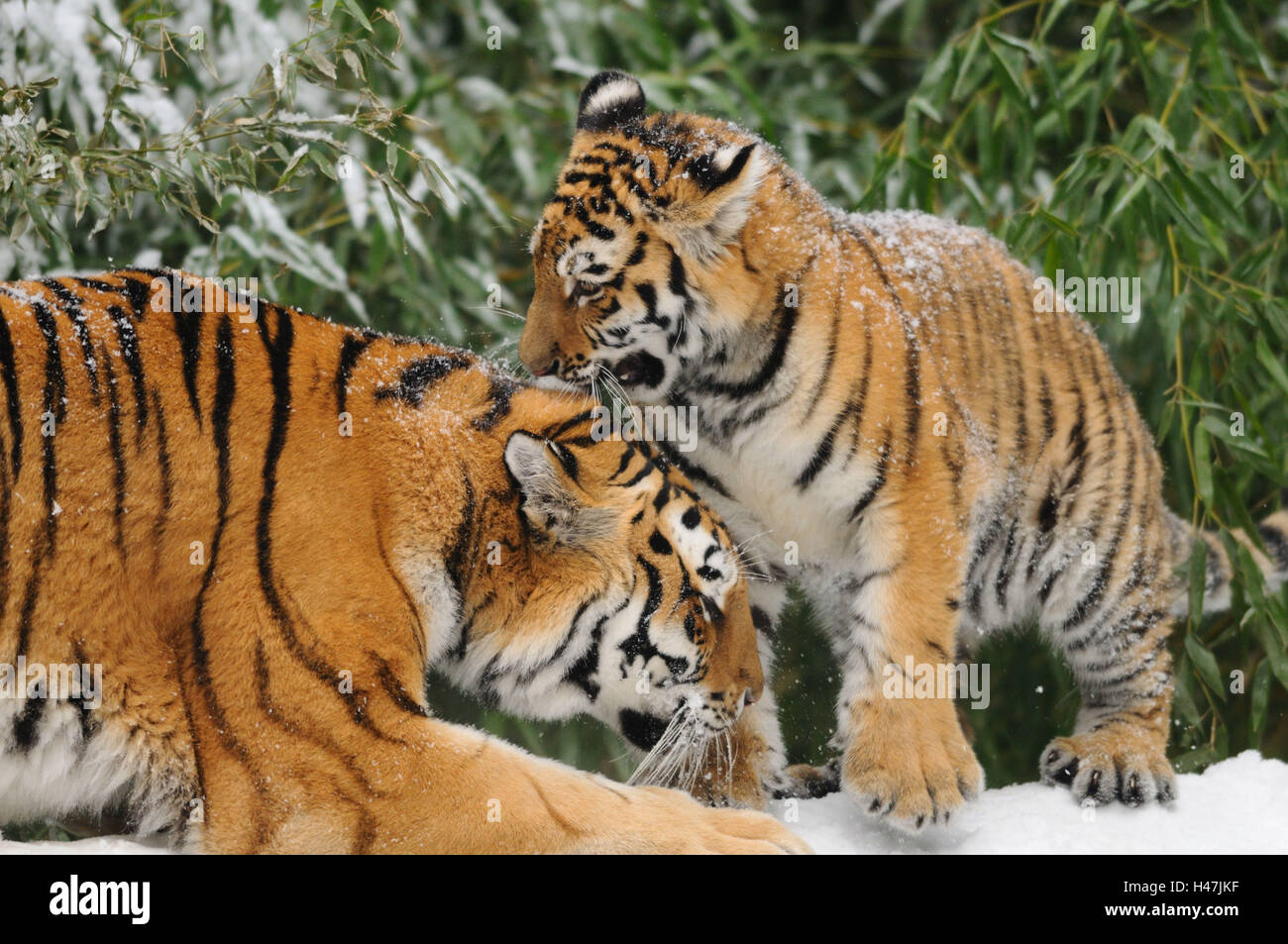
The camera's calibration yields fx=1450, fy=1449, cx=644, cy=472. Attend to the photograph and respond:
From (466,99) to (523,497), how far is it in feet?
8.09

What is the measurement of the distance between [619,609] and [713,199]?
32.4 inches

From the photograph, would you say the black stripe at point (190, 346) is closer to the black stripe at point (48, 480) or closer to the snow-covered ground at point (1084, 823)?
the black stripe at point (48, 480)

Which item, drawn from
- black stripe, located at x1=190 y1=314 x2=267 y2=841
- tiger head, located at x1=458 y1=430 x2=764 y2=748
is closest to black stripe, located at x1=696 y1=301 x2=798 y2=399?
tiger head, located at x1=458 y1=430 x2=764 y2=748

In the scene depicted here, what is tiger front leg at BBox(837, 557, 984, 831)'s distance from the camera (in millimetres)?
2588

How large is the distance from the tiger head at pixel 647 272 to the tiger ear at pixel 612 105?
0.23m

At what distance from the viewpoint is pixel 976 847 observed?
8.45 ft

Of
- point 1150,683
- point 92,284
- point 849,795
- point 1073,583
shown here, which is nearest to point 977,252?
point 1073,583

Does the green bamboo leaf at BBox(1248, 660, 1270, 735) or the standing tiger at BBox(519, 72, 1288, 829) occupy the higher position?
the standing tiger at BBox(519, 72, 1288, 829)

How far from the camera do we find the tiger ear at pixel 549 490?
7.26 feet

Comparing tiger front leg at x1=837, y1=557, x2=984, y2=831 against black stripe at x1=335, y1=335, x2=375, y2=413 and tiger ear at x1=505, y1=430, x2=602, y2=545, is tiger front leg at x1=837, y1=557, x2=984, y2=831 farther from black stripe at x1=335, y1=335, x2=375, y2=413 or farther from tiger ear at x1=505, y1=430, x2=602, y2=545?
black stripe at x1=335, y1=335, x2=375, y2=413

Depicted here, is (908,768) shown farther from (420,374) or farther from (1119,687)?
(420,374)

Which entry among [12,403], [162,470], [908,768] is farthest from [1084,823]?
[12,403]

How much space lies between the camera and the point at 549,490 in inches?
88.4
